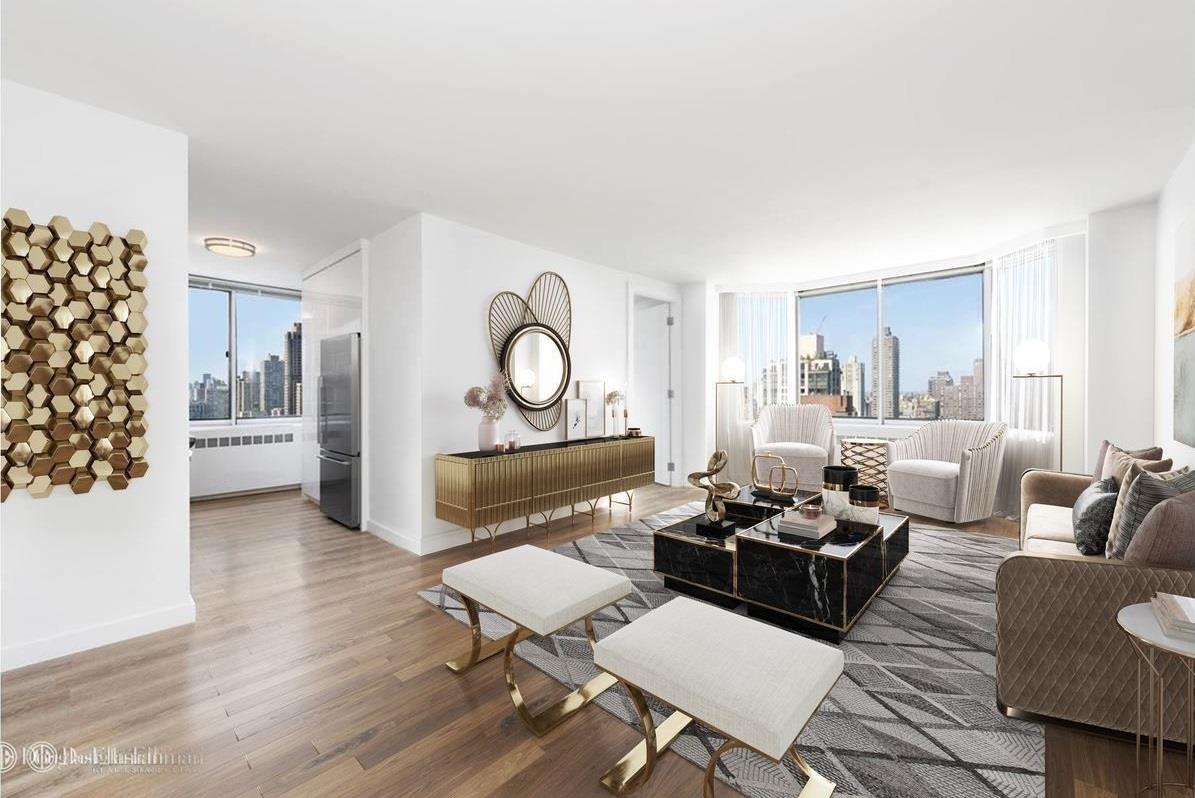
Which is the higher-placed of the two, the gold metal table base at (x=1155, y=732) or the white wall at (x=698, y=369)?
the white wall at (x=698, y=369)

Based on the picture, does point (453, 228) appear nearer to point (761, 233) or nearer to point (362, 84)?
point (362, 84)

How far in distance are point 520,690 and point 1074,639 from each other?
6.74 ft

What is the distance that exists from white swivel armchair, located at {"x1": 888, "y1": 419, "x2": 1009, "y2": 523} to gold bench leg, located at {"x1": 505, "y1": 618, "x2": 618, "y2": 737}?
12.7 feet

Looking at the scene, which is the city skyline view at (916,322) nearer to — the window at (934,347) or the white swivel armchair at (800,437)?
the window at (934,347)

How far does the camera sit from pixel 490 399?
13.4ft

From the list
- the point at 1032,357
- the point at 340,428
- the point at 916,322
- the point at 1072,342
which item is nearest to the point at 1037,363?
the point at 1032,357

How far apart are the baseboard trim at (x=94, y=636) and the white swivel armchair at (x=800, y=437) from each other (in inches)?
200

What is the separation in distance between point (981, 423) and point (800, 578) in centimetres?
363

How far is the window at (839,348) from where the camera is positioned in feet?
20.3

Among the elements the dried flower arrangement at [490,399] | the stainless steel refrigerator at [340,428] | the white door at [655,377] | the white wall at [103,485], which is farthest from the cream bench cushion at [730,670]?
the white door at [655,377]

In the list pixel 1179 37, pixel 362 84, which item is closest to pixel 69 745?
pixel 362 84

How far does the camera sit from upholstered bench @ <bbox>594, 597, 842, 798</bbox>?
1.24 metres

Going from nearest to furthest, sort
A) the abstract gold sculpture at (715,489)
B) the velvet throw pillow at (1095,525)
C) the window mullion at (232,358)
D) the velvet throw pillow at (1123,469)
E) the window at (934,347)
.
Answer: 1. the velvet throw pillow at (1123,469)
2. the velvet throw pillow at (1095,525)
3. the abstract gold sculpture at (715,489)
4. the window at (934,347)
5. the window mullion at (232,358)

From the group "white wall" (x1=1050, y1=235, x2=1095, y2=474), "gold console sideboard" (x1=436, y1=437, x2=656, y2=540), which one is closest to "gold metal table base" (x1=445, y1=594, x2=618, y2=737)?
"gold console sideboard" (x1=436, y1=437, x2=656, y2=540)
